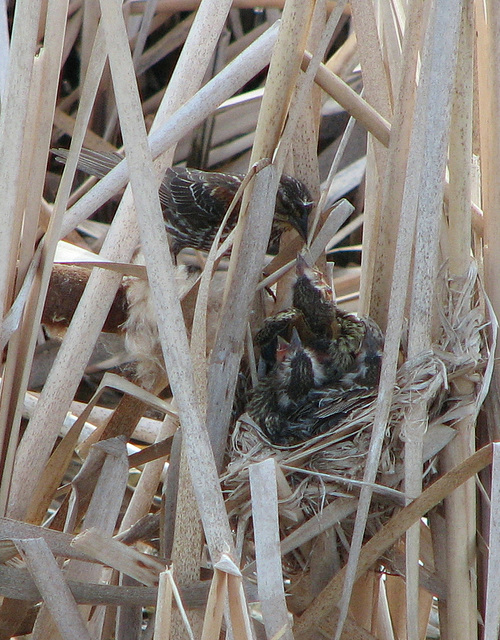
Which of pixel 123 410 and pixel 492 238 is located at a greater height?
pixel 492 238

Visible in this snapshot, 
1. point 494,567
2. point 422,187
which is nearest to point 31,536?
point 494,567

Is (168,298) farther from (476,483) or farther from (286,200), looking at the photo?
(286,200)

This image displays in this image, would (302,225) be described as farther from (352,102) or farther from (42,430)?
(42,430)

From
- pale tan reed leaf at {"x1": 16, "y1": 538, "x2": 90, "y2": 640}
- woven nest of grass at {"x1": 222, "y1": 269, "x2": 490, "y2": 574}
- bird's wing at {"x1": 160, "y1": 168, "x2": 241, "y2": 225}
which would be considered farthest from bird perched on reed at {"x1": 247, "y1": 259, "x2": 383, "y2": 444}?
bird's wing at {"x1": 160, "y1": 168, "x2": 241, "y2": 225}

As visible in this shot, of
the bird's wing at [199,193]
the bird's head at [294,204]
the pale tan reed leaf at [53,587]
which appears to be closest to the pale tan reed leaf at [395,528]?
the pale tan reed leaf at [53,587]

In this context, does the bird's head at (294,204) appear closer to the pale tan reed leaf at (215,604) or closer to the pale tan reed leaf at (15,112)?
the pale tan reed leaf at (15,112)

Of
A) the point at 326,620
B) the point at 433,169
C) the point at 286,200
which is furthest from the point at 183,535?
the point at 286,200
